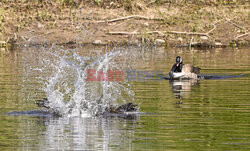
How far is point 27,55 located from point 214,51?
30.0ft

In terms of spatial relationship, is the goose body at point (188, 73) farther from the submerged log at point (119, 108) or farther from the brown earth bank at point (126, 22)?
the brown earth bank at point (126, 22)

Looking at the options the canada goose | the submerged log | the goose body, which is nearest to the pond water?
the submerged log

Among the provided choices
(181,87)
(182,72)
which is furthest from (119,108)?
(182,72)

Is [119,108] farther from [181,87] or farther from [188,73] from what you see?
[188,73]

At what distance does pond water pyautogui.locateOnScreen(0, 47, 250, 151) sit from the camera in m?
11.1

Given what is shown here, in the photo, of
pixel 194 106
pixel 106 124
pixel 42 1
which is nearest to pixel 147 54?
pixel 42 1

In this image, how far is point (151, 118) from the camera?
13555mm

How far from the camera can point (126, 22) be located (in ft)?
120

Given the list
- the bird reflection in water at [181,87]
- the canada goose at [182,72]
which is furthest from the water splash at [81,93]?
the canada goose at [182,72]

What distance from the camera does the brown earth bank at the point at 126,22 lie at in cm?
3475

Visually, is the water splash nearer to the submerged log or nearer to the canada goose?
the submerged log

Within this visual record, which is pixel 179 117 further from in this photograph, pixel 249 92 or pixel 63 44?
pixel 63 44

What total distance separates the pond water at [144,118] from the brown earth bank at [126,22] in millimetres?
10877

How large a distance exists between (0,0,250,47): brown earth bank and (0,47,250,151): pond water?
35.7ft
